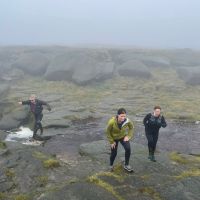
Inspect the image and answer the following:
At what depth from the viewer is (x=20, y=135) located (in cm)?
2697

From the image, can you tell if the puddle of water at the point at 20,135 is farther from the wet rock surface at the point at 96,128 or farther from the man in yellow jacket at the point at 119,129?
the man in yellow jacket at the point at 119,129

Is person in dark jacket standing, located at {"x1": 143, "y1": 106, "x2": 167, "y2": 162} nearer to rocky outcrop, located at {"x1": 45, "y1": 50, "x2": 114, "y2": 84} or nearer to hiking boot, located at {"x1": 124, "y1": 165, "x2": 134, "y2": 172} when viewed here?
hiking boot, located at {"x1": 124, "y1": 165, "x2": 134, "y2": 172}

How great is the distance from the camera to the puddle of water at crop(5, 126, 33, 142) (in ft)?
84.7

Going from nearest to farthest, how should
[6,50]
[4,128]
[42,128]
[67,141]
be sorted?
[67,141] → [42,128] → [4,128] → [6,50]

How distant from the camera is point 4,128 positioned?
28703 millimetres

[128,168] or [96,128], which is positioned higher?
[128,168]

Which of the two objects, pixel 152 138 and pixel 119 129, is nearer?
pixel 119 129

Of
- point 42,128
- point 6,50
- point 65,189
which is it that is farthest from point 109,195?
point 6,50

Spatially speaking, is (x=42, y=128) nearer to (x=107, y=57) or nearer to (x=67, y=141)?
(x=67, y=141)

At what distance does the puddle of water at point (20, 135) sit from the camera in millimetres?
25828

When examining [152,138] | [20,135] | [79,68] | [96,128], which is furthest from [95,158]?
[79,68]

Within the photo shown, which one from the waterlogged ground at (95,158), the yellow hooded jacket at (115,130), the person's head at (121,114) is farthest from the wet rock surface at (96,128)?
the person's head at (121,114)

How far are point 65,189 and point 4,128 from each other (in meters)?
15.4

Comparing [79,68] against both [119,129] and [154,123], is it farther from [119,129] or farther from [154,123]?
[119,129]
